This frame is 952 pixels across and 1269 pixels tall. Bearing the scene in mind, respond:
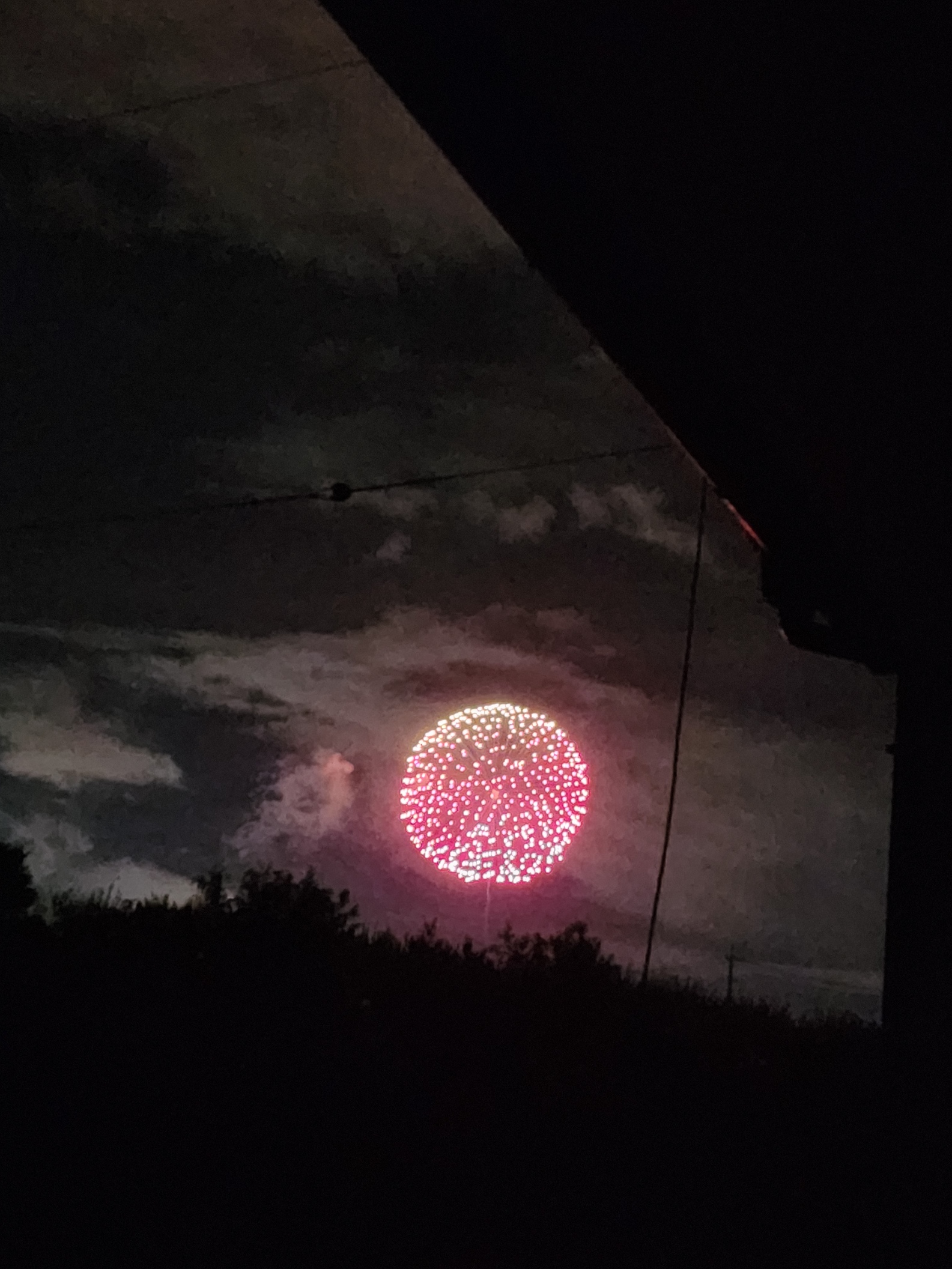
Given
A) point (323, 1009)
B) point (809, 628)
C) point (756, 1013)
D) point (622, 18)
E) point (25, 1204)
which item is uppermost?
point (622, 18)

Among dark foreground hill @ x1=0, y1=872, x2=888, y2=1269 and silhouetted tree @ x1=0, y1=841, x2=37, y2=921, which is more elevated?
silhouetted tree @ x1=0, y1=841, x2=37, y2=921

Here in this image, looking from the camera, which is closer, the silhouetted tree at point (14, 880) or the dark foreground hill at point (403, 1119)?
the dark foreground hill at point (403, 1119)

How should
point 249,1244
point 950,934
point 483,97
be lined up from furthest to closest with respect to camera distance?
point 249,1244, point 950,934, point 483,97

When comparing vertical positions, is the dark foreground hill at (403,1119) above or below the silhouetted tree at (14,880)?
below

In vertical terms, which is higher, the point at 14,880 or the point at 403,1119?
the point at 14,880

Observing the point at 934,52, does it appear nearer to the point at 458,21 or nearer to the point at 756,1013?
the point at 458,21

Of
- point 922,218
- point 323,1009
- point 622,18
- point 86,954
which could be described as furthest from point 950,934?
point 86,954

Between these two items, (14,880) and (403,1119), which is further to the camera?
(14,880)

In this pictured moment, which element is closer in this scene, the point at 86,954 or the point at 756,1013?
the point at 86,954
